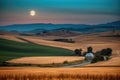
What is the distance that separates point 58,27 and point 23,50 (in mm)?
468

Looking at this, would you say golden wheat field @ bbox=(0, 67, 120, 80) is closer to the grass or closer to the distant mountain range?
the grass

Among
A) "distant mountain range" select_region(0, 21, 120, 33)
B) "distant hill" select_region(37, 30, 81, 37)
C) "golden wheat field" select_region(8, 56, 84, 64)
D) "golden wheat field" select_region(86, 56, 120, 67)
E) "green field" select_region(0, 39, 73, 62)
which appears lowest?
Answer: "golden wheat field" select_region(86, 56, 120, 67)

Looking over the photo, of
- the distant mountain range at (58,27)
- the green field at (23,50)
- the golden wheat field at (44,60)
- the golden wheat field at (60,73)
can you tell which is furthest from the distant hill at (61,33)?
the golden wheat field at (60,73)

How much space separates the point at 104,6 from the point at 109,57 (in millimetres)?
571

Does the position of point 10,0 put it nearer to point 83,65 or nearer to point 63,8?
point 63,8

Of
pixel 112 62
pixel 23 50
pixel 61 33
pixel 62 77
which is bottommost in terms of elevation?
pixel 62 77

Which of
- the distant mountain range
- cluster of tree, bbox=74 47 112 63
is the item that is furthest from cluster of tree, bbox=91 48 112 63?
the distant mountain range

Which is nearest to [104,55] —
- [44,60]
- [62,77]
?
[62,77]

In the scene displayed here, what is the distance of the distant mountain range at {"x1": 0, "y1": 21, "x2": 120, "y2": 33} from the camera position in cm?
359

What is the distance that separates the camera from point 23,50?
11.8 feet

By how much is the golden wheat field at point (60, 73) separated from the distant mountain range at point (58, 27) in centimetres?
43

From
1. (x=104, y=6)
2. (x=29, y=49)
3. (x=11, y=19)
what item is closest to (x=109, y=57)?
(x=104, y=6)

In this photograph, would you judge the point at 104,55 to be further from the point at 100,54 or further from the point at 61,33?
the point at 61,33

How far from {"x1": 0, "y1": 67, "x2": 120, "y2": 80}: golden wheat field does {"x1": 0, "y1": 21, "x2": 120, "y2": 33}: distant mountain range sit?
0.43 metres
